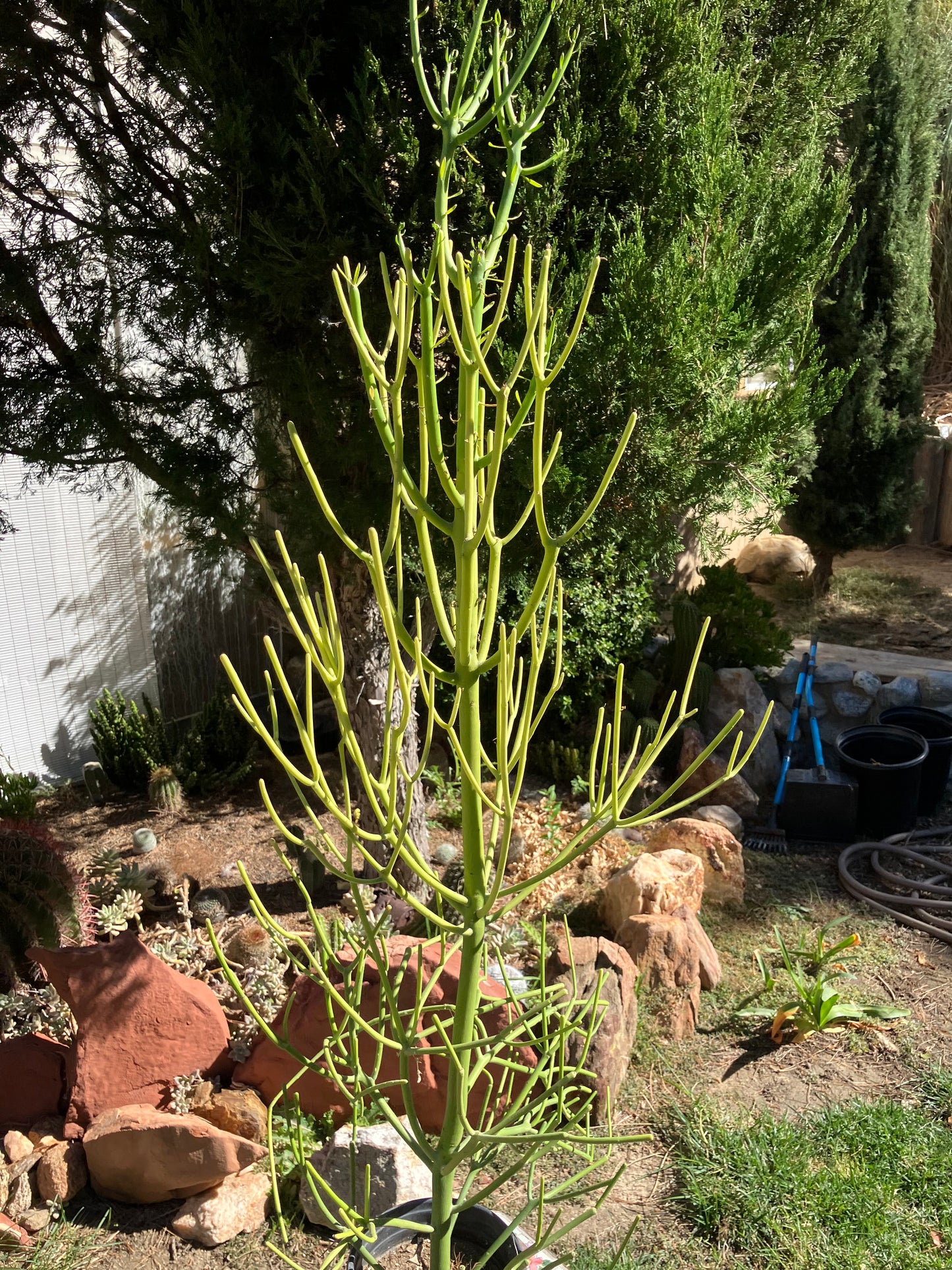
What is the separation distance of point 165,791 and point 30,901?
5.71ft

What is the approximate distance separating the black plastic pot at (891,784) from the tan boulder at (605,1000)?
1992 mm

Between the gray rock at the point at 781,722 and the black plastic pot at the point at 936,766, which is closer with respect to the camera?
the black plastic pot at the point at 936,766

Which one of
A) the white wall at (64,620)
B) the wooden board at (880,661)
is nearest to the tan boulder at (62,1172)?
the white wall at (64,620)

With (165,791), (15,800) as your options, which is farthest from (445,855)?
(15,800)

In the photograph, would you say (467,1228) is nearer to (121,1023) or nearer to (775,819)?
(121,1023)

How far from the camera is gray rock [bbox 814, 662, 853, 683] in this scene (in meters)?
6.00

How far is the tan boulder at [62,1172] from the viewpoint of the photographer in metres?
2.73

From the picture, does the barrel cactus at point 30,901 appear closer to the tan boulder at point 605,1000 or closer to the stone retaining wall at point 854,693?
the tan boulder at point 605,1000

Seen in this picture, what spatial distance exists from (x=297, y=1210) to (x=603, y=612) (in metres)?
3.47

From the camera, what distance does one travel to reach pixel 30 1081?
3.04 metres

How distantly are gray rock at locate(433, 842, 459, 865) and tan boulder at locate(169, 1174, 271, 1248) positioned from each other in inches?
64.5

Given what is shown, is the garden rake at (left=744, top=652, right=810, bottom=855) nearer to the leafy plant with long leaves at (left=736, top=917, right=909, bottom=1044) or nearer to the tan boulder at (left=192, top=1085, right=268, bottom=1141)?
the leafy plant with long leaves at (left=736, top=917, right=909, bottom=1044)

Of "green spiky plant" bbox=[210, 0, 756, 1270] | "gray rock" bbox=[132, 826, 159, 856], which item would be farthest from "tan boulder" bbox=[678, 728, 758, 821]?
"green spiky plant" bbox=[210, 0, 756, 1270]

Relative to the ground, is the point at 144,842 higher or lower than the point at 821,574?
lower
